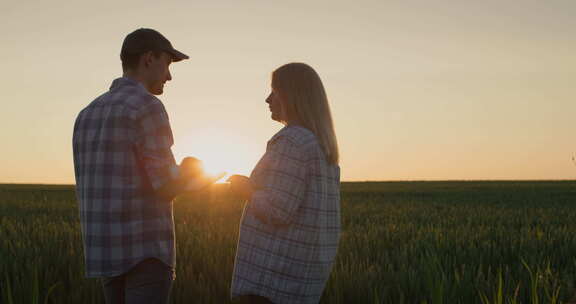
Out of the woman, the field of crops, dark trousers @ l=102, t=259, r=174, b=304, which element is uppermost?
the woman

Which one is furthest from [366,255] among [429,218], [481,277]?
[429,218]

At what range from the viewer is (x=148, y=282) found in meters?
2.21

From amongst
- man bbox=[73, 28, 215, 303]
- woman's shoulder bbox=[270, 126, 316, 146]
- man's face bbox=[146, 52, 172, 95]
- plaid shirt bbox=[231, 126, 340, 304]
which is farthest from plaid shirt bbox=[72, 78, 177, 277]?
woman's shoulder bbox=[270, 126, 316, 146]

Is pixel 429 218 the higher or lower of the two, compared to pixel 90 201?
lower

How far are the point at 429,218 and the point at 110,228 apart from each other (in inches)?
366

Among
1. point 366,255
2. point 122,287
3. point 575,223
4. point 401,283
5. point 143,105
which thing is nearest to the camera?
point 143,105

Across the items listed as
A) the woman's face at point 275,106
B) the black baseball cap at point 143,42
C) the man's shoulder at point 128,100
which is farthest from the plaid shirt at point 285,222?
the black baseball cap at point 143,42

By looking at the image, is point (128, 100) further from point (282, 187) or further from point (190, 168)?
point (282, 187)

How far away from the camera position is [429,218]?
1066cm

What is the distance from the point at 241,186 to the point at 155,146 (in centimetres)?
41

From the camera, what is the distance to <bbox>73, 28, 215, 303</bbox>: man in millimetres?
2176

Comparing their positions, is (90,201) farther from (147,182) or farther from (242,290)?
(242,290)

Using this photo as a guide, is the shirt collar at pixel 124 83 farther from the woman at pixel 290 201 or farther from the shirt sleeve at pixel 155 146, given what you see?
the woman at pixel 290 201

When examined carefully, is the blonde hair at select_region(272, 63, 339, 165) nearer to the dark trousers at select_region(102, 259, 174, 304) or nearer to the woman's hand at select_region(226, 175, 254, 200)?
the woman's hand at select_region(226, 175, 254, 200)
